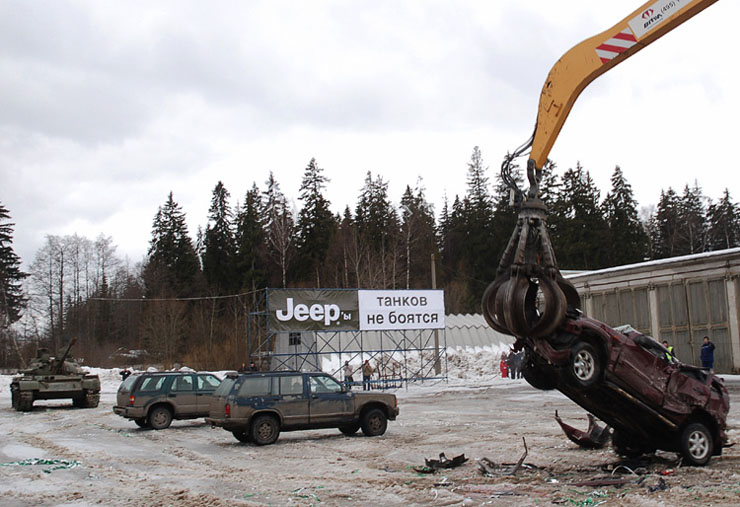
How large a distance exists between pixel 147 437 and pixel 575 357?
11655mm

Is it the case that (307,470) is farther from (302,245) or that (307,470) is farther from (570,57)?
(302,245)

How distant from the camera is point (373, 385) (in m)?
37.3

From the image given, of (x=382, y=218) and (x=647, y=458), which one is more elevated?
(x=382, y=218)

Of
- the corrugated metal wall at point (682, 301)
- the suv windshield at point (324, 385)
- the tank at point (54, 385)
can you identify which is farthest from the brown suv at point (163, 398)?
the corrugated metal wall at point (682, 301)

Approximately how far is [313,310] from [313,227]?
40.2 meters

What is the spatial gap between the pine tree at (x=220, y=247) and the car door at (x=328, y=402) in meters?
58.4

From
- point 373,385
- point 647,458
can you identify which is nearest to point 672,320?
point 373,385

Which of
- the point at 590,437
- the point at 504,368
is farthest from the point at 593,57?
the point at 504,368

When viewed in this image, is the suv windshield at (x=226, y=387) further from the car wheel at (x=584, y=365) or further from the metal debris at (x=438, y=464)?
the car wheel at (x=584, y=365)

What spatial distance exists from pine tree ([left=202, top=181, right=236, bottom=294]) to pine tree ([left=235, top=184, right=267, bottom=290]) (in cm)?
257

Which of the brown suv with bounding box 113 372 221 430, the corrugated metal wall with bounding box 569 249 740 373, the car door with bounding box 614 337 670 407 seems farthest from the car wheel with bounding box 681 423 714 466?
the corrugated metal wall with bounding box 569 249 740 373

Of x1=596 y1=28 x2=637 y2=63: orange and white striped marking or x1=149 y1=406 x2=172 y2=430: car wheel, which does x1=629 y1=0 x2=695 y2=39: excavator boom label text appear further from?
x1=149 y1=406 x2=172 y2=430: car wheel

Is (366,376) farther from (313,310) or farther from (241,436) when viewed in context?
(241,436)

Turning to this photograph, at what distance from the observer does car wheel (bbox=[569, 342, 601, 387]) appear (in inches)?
377
